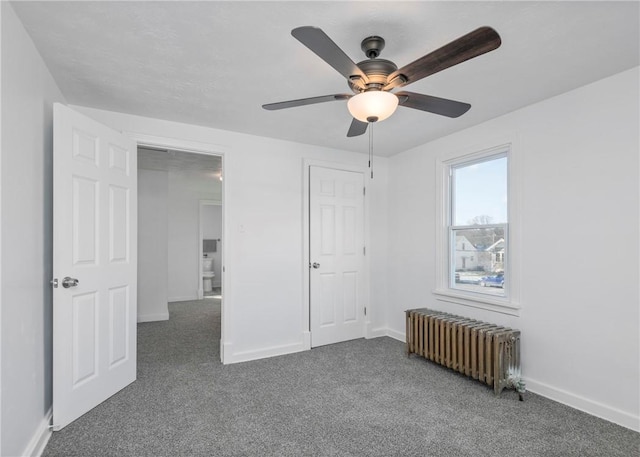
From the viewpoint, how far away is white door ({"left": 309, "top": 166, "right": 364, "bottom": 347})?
409 centimetres

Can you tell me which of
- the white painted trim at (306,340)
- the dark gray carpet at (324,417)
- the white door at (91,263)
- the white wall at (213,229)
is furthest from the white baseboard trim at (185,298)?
the white door at (91,263)

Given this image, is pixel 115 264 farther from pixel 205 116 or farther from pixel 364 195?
pixel 364 195

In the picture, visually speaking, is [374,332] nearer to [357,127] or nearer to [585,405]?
[585,405]

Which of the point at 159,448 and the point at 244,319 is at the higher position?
the point at 244,319

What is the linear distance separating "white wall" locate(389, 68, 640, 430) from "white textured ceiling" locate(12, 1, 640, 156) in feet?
0.79

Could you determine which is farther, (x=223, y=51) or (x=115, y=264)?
(x=115, y=264)

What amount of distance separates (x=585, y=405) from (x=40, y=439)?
3645mm

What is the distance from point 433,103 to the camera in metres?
2.03

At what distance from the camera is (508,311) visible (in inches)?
121

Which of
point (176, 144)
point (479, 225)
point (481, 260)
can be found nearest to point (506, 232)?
point (479, 225)

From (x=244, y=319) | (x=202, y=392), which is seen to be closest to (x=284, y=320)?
(x=244, y=319)

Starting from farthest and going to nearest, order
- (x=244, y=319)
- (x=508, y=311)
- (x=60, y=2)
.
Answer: (x=244, y=319), (x=508, y=311), (x=60, y=2)

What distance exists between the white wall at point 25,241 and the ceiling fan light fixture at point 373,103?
1758mm

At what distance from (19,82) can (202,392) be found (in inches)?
95.8
